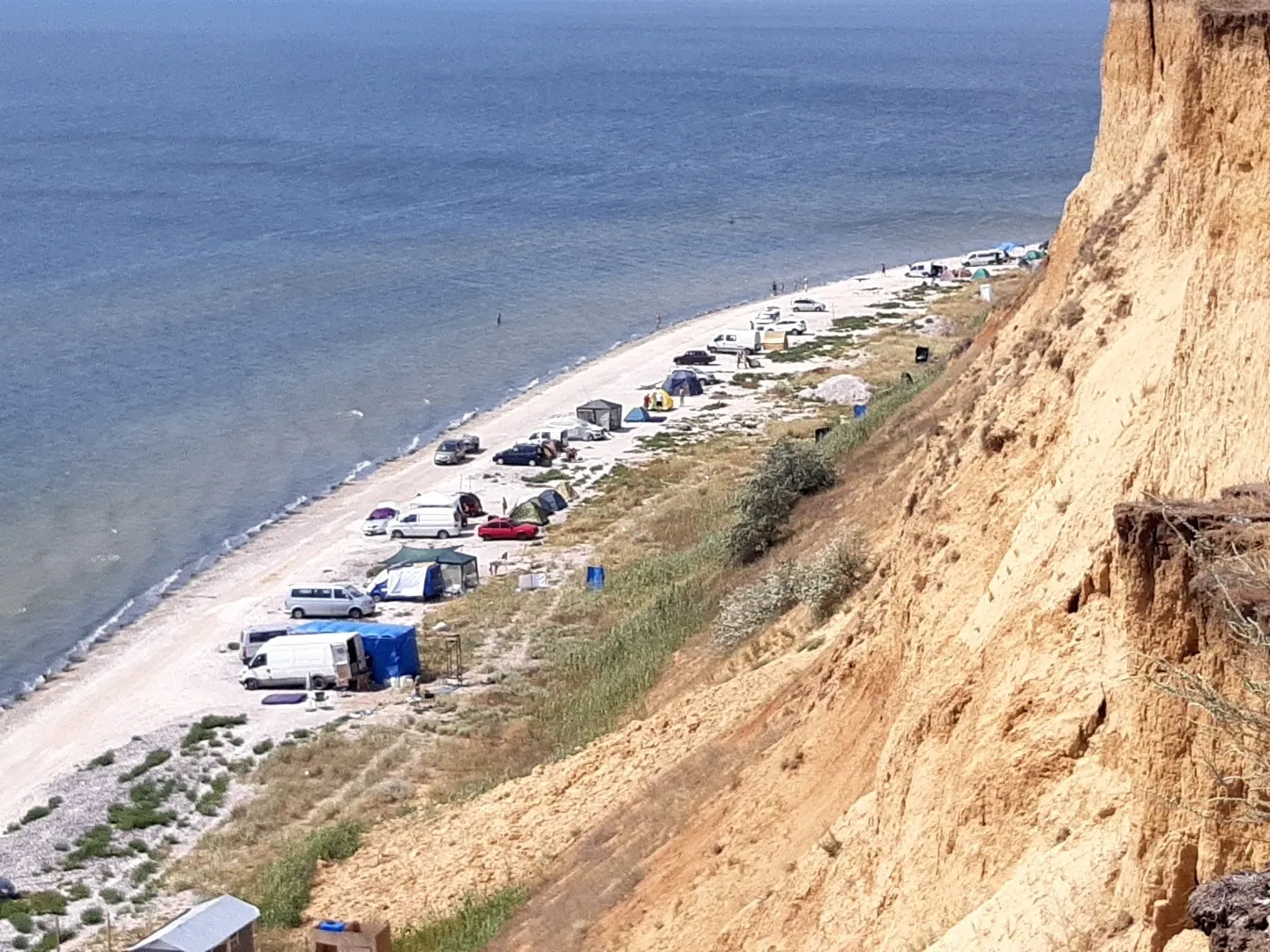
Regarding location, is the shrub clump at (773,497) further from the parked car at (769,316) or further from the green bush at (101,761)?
the parked car at (769,316)

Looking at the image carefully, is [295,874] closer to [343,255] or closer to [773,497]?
[773,497]

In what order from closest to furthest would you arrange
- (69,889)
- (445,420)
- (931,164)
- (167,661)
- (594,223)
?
(69,889) < (167,661) < (445,420) < (594,223) < (931,164)

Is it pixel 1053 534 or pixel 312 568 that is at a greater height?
pixel 1053 534

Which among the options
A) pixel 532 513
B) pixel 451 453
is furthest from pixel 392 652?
pixel 451 453

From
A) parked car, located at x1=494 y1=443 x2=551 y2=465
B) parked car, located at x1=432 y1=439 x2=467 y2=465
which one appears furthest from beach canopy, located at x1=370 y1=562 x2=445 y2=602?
parked car, located at x1=432 y1=439 x2=467 y2=465

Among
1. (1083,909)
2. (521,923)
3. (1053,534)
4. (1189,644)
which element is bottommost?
(521,923)

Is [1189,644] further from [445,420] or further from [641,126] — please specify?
[641,126]

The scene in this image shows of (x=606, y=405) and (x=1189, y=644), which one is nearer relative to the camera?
(x=1189, y=644)

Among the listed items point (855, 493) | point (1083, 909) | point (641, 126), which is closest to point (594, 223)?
point (641, 126)
